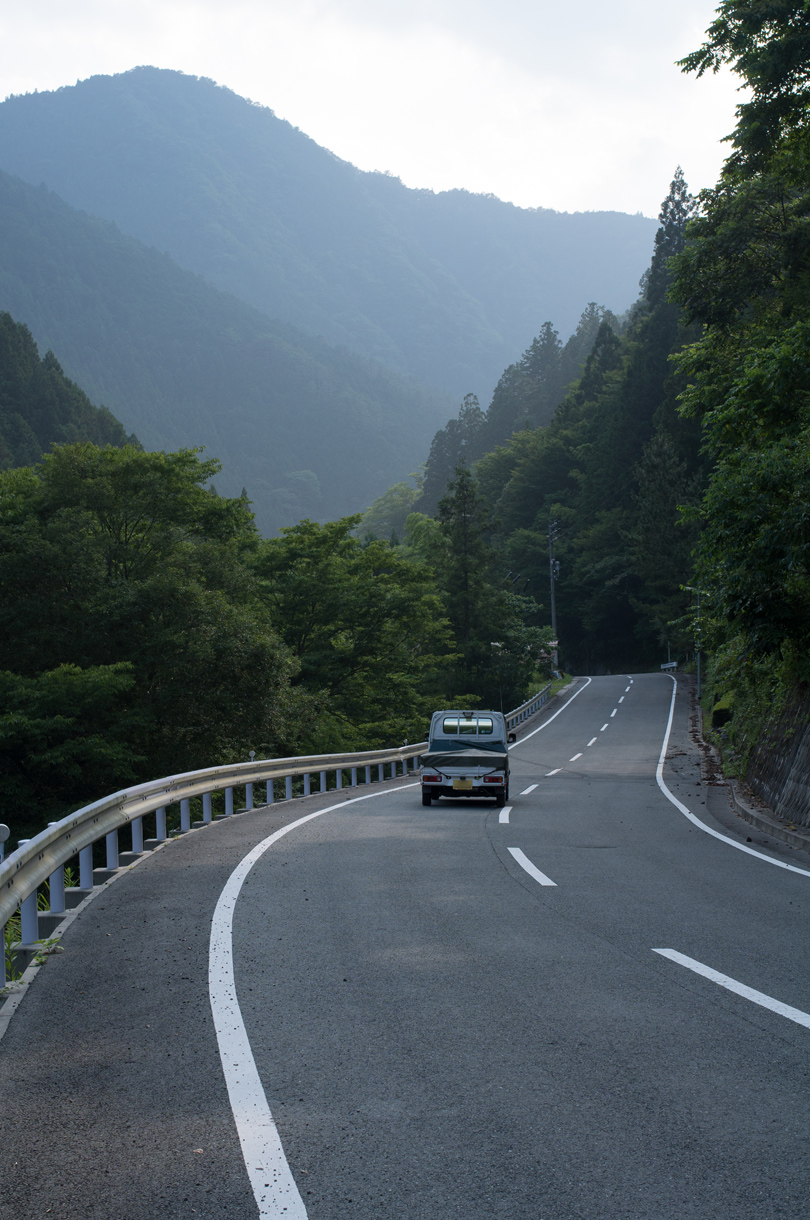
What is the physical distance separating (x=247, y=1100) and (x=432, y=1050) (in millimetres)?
969

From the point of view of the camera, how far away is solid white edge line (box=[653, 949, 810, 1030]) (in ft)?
16.7

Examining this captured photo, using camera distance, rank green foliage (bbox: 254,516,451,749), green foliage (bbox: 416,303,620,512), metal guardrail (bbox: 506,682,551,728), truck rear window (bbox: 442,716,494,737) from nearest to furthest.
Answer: truck rear window (bbox: 442,716,494,737) < green foliage (bbox: 254,516,451,749) < metal guardrail (bbox: 506,682,551,728) < green foliage (bbox: 416,303,620,512)

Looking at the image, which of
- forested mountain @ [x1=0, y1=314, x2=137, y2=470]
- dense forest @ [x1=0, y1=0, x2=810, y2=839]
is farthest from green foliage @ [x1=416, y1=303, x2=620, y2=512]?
dense forest @ [x1=0, y1=0, x2=810, y2=839]

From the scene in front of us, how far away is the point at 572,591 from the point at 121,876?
8240 centimetres

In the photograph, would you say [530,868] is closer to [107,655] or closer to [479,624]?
[107,655]

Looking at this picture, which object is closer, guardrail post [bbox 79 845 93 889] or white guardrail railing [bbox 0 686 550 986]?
white guardrail railing [bbox 0 686 550 986]

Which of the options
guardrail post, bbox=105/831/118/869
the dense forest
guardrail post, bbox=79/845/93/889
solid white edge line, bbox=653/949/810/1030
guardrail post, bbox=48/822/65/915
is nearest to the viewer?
solid white edge line, bbox=653/949/810/1030

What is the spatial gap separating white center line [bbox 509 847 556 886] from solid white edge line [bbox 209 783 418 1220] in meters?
3.30

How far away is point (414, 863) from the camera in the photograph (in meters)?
10.4

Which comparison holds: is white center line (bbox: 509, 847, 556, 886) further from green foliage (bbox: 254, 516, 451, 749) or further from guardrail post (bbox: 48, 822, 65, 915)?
green foliage (bbox: 254, 516, 451, 749)

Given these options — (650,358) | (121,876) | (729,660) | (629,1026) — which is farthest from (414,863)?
(650,358)

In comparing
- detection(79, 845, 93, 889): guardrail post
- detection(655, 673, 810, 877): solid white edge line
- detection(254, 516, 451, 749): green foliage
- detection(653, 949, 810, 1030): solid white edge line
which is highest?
detection(254, 516, 451, 749): green foliage

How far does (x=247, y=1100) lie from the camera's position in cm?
404

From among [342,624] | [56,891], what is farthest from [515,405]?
[56,891]
